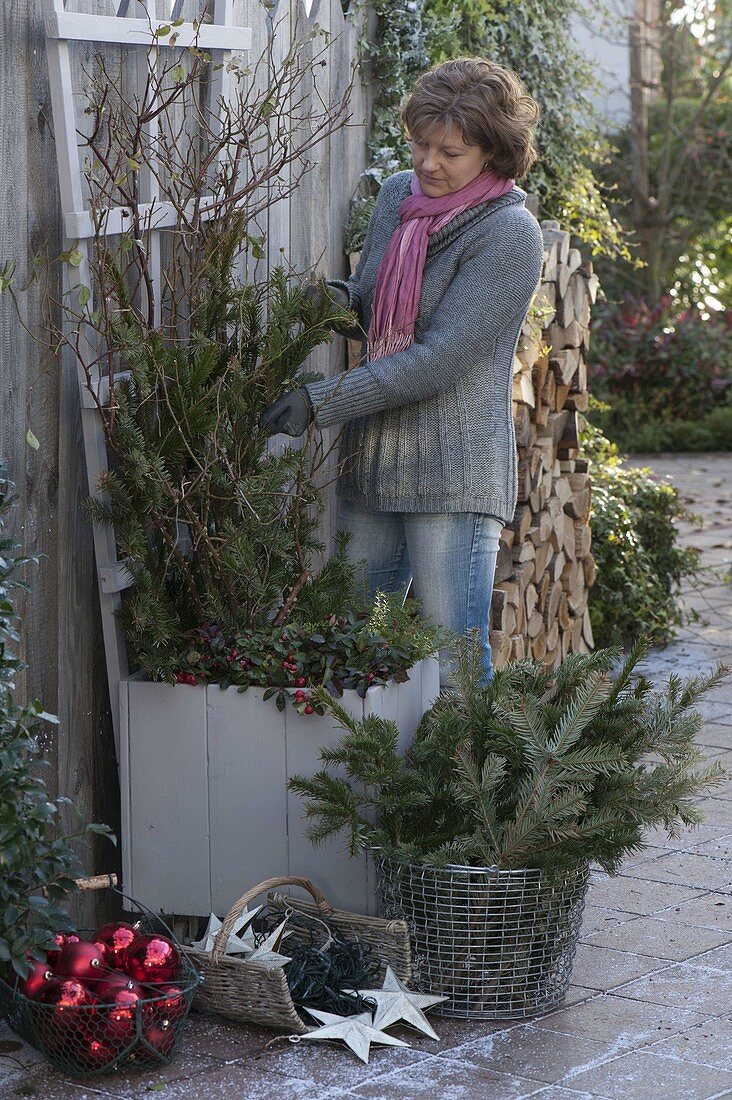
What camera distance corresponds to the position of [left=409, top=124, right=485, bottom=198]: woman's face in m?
3.24

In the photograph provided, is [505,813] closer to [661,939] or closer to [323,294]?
[661,939]

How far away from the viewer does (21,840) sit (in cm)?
247

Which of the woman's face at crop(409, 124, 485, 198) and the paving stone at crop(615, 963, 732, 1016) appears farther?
the woman's face at crop(409, 124, 485, 198)

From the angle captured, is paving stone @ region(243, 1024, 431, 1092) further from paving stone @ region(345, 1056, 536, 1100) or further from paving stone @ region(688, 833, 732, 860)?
paving stone @ region(688, 833, 732, 860)

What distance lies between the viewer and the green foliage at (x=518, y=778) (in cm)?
280

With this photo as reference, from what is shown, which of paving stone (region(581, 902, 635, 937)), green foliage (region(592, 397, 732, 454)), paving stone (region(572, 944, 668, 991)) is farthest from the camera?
green foliage (region(592, 397, 732, 454))

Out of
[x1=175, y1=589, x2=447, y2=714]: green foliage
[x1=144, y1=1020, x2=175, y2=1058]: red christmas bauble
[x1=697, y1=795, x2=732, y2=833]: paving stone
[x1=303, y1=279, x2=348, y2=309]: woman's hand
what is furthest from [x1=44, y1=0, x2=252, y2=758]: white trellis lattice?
[x1=697, y1=795, x2=732, y2=833]: paving stone

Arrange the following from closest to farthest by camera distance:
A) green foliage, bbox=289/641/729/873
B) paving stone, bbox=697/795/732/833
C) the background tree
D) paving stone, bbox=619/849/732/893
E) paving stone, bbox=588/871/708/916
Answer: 1. green foliage, bbox=289/641/729/873
2. paving stone, bbox=588/871/708/916
3. paving stone, bbox=619/849/732/893
4. paving stone, bbox=697/795/732/833
5. the background tree

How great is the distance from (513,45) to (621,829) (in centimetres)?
338

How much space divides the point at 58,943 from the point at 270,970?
39 cm

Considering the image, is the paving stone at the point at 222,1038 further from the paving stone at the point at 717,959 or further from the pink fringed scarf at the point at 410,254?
the pink fringed scarf at the point at 410,254

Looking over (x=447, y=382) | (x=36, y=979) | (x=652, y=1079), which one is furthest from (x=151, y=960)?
(x=447, y=382)

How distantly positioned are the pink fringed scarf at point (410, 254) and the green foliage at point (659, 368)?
8221 mm

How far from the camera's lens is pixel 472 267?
10.7 feet
